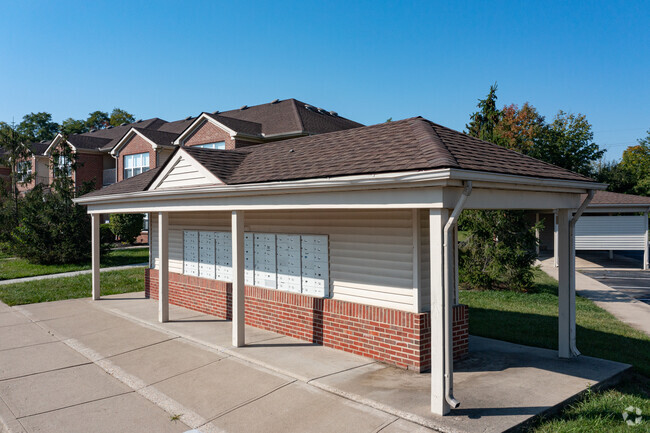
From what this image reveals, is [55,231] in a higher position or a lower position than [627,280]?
higher

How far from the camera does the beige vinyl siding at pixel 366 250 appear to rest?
23.3 feet

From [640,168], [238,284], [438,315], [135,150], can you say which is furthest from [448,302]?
[640,168]

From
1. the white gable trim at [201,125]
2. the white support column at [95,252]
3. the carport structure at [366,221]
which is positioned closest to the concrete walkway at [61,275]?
the white support column at [95,252]

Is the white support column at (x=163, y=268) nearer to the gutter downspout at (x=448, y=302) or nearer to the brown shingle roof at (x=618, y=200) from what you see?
the gutter downspout at (x=448, y=302)

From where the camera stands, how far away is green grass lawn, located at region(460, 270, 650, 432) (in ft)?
17.6

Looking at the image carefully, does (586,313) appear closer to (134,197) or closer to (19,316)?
(134,197)

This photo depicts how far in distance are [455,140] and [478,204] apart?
200 centimetres

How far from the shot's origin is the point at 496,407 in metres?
5.52

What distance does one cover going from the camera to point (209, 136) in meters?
25.0

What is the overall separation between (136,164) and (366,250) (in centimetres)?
2656

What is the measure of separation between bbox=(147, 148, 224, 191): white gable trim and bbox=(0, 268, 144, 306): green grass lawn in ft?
19.4

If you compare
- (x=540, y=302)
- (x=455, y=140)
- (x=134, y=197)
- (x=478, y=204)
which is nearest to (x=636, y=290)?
(x=540, y=302)

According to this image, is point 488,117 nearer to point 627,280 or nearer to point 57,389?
point 627,280

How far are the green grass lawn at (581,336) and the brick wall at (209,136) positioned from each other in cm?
1477
